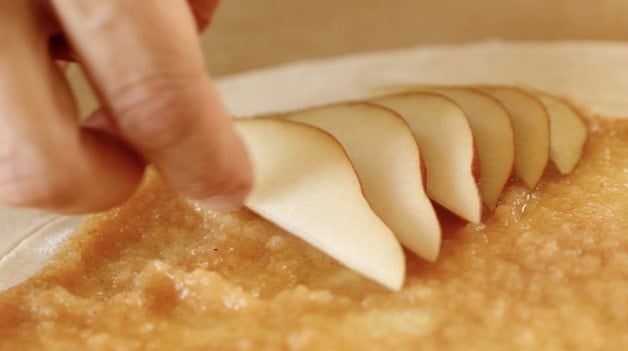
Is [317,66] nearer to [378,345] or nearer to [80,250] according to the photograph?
[80,250]

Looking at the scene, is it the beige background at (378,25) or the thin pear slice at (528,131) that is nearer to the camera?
the thin pear slice at (528,131)

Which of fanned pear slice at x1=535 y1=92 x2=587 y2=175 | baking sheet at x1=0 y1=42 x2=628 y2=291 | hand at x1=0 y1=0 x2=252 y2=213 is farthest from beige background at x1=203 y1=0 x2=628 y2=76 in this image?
hand at x1=0 y1=0 x2=252 y2=213

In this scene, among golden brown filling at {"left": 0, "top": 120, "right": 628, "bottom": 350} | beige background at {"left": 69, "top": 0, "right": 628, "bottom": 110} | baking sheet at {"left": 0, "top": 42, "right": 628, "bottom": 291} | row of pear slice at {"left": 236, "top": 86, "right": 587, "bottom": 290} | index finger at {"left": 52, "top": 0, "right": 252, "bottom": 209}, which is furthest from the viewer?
beige background at {"left": 69, "top": 0, "right": 628, "bottom": 110}

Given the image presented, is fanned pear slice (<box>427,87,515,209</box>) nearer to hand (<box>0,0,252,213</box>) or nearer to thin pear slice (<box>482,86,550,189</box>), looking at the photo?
thin pear slice (<box>482,86,550,189</box>)

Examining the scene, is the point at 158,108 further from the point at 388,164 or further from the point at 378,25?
the point at 378,25

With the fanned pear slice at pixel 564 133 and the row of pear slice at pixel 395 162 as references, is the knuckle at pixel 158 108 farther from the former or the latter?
the fanned pear slice at pixel 564 133

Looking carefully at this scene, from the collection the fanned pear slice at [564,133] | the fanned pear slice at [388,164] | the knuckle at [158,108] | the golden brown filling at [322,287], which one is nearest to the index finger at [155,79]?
the knuckle at [158,108]

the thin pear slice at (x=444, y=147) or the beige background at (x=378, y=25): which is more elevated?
the thin pear slice at (x=444, y=147)

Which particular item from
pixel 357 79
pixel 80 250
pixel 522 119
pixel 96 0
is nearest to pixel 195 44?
pixel 96 0
